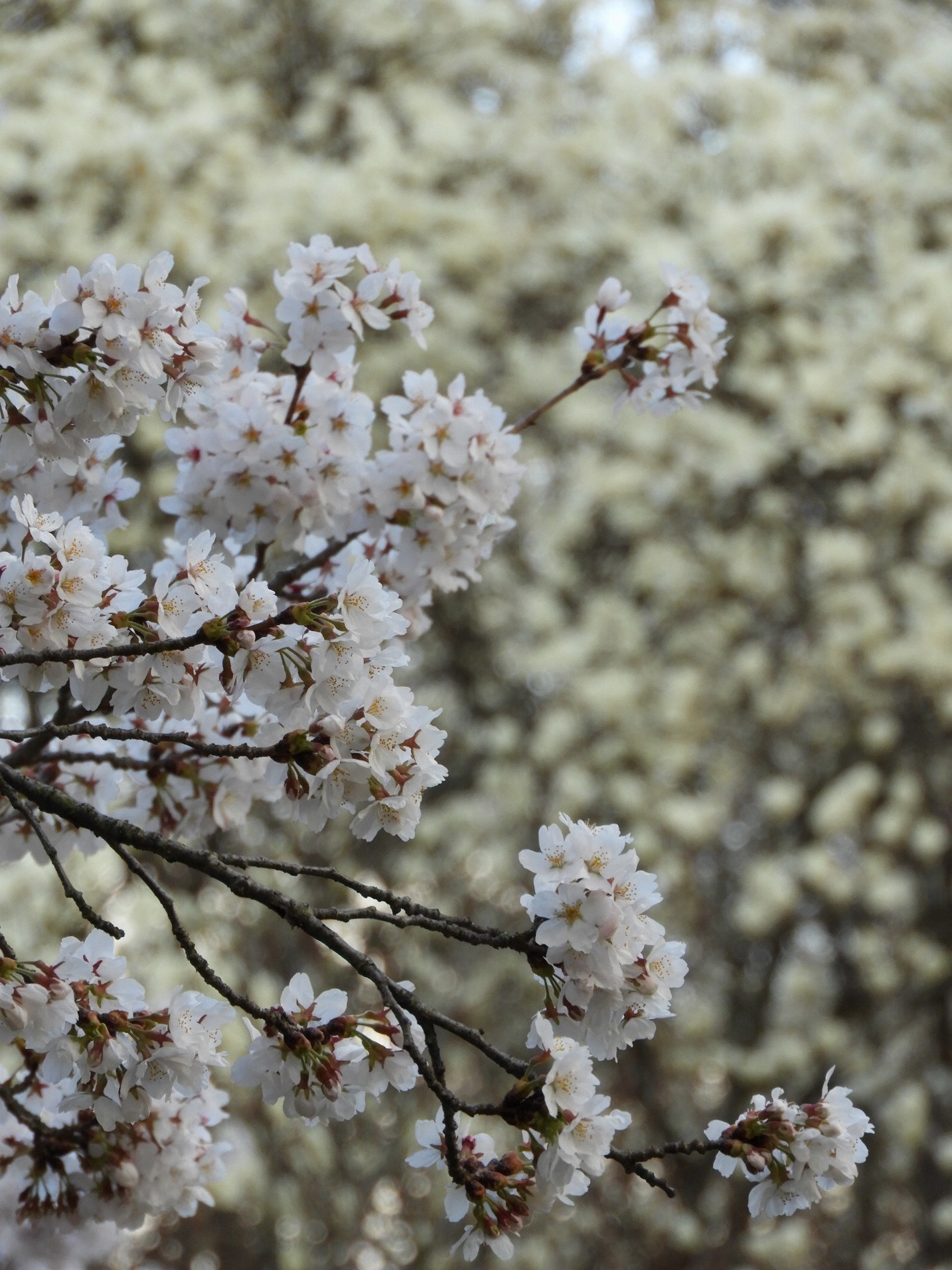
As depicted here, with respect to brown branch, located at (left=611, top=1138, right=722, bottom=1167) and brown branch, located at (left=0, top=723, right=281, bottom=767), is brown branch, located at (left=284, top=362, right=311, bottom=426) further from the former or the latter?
brown branch, located at (left=611, top=1138, right=722, bottom=1167)

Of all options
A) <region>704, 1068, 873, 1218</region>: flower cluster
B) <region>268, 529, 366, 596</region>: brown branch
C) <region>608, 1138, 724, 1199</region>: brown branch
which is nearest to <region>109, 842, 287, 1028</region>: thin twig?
<region>608, 1138, 724, 1199</region>: brown branch

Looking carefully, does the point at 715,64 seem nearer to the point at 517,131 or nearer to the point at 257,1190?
the point at 517,131

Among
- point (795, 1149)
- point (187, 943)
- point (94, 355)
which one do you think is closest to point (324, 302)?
point (94, 355)

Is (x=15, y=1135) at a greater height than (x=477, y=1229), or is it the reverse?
(x=15, y=1135)

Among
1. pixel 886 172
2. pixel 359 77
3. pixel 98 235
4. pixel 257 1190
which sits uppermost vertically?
pixel 359 77

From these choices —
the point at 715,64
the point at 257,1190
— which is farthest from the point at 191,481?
the point at 715,64
